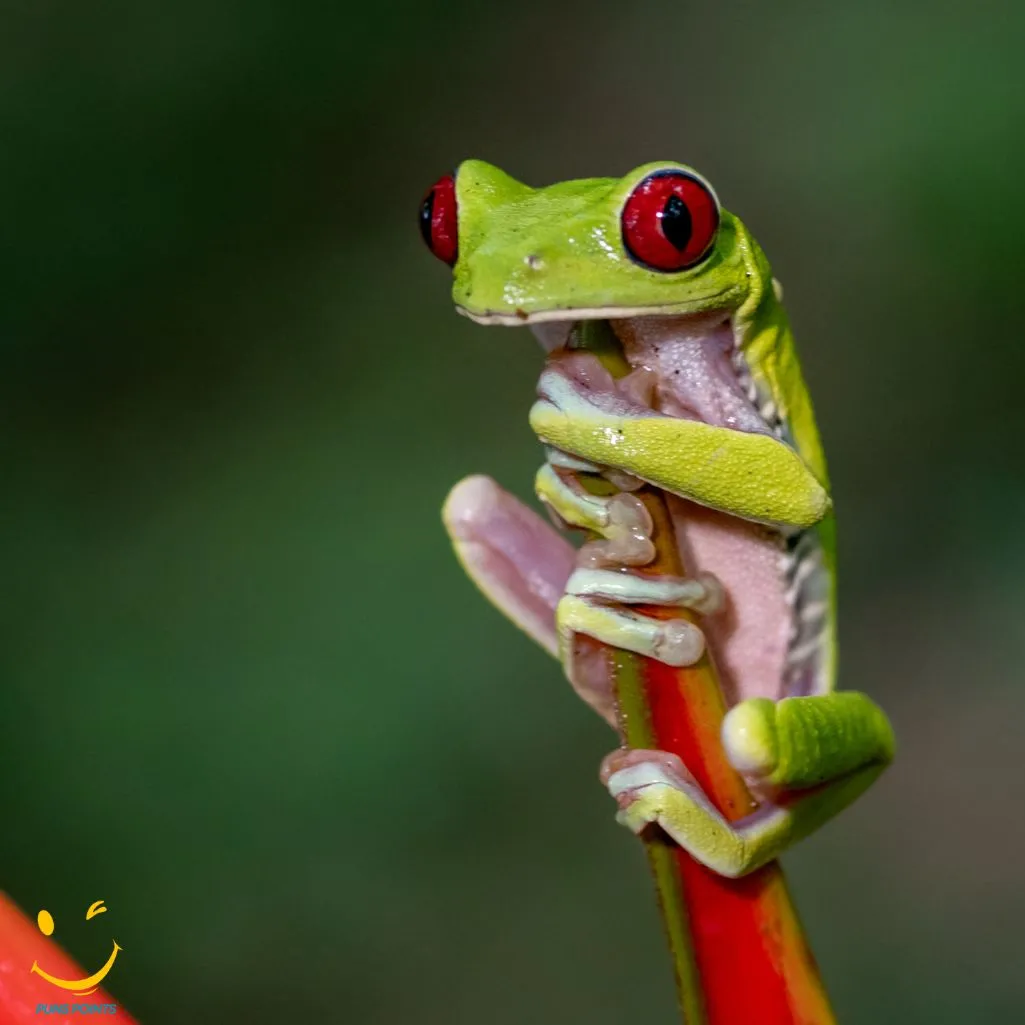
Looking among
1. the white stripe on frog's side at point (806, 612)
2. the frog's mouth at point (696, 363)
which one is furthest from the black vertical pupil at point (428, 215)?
the white stripe on frog's side at point (806, 612)

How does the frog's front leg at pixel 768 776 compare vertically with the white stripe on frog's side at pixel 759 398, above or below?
below

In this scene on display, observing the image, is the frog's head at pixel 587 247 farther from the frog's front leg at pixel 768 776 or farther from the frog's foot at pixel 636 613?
the frog's front leg at pixel 768 776

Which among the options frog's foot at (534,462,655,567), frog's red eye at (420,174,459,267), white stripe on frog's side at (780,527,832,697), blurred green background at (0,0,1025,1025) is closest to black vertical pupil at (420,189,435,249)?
frog's red eye at (420,174,459,267)

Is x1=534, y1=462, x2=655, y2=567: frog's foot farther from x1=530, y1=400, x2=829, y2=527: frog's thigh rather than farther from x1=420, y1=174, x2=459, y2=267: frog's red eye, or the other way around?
x1=420, y1=174, x2=459, y2=267: frog's red eye

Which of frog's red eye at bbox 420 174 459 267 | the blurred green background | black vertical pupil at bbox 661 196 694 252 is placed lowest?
the blurred green background

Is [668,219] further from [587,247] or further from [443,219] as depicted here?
[443,219]

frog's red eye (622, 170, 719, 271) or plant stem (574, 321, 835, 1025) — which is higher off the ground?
frog's red eye (622, 170, 719, 271)

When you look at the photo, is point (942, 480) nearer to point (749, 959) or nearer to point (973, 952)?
point (973, 952)

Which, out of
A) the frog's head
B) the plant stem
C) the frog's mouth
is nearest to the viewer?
the plant stem

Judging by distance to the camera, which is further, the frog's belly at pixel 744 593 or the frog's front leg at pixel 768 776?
the frog's belly at pixel 744 593
